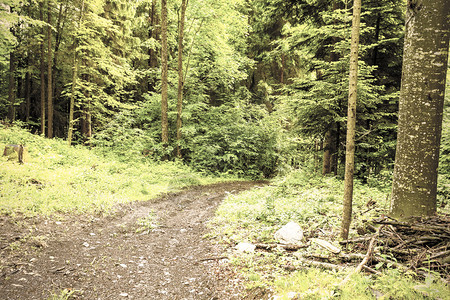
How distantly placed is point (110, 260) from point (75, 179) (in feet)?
17.8

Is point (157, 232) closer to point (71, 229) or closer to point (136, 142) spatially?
point (71, 229)

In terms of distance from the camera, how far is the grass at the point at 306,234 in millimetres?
2980

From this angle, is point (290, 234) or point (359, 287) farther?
point (290, 234)

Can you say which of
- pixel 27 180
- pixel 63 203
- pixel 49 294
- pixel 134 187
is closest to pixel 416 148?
pixel 49 294

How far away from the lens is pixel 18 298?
11.2 ft

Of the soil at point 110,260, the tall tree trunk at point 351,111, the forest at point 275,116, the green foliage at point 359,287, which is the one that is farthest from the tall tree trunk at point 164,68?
the green foliage at point 359,287

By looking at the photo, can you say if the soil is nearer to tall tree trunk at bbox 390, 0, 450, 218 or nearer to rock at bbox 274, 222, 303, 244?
rock at bbox 274, 222, 303, 244

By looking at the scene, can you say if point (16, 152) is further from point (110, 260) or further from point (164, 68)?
point (164, 68)

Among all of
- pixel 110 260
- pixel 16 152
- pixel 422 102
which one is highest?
pixel 422 102

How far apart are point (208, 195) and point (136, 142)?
22.5 feet

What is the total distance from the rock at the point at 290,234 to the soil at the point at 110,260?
1.25 m

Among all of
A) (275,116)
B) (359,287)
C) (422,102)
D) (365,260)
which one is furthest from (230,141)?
(359,287)

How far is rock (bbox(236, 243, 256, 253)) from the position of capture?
4.92m

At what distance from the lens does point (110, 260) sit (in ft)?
16.0
